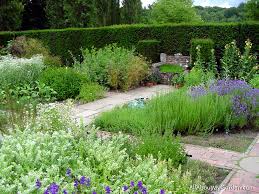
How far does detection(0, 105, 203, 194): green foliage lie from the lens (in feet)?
9.80

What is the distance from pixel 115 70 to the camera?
1038 cm

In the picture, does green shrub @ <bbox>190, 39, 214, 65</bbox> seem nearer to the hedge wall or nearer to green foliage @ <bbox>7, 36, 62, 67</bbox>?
the hedge wall

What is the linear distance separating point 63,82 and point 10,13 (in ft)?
49.2

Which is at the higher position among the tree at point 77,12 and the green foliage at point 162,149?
the tree at point 77,12

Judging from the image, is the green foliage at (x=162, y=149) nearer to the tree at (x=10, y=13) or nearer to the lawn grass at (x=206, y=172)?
the lawn grass at (x=206, y=172)

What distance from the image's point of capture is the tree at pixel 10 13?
73.3 ft

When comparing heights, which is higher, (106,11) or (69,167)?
(106,11)

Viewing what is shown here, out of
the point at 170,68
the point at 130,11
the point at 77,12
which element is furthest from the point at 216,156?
the point at 77,12

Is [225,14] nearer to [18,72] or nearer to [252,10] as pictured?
[252,10]

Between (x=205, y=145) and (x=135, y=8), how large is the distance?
17.4 m

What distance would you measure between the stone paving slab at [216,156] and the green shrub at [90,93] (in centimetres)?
397

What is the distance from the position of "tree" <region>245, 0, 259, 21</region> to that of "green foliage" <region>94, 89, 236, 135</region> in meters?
24.5

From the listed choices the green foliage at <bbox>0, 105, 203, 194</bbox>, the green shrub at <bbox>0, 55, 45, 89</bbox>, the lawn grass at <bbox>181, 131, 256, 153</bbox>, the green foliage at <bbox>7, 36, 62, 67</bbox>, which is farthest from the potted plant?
the green foliage at <bbox>0, 105, 203, 194</bbox>

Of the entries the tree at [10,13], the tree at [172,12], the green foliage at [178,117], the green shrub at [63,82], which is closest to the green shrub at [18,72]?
the green shrub at [63,82]
